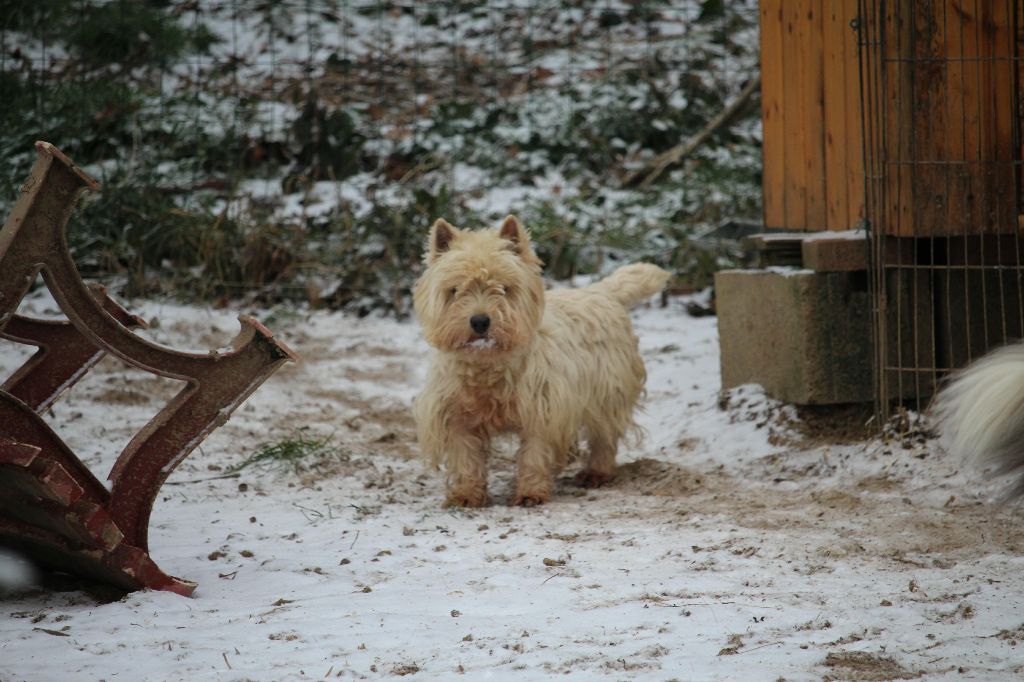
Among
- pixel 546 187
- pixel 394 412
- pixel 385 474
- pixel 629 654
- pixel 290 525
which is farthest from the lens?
pixel 546 187

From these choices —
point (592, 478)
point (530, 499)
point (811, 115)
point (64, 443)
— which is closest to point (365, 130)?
point (811, 115)

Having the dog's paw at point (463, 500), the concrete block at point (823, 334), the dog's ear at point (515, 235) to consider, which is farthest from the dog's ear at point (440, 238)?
the concrete block at point (823, 334)

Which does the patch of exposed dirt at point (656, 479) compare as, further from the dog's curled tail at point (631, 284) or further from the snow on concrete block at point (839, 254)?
the snow on concrete block at point (839, 254)

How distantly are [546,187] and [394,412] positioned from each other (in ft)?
15.7

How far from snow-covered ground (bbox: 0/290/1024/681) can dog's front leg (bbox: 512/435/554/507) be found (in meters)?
0.09

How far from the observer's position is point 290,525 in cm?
448

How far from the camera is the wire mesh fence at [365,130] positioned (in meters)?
9.20

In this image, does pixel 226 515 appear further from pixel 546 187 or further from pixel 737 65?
pixel 737 65

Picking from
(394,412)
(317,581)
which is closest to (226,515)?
(317,581)

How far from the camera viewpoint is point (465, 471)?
196 inches

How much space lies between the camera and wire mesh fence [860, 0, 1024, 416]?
16.5ft

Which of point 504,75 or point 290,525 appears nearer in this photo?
point 290,525

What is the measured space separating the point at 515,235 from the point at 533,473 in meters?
1.15

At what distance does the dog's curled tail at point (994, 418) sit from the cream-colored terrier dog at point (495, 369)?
2.41m
